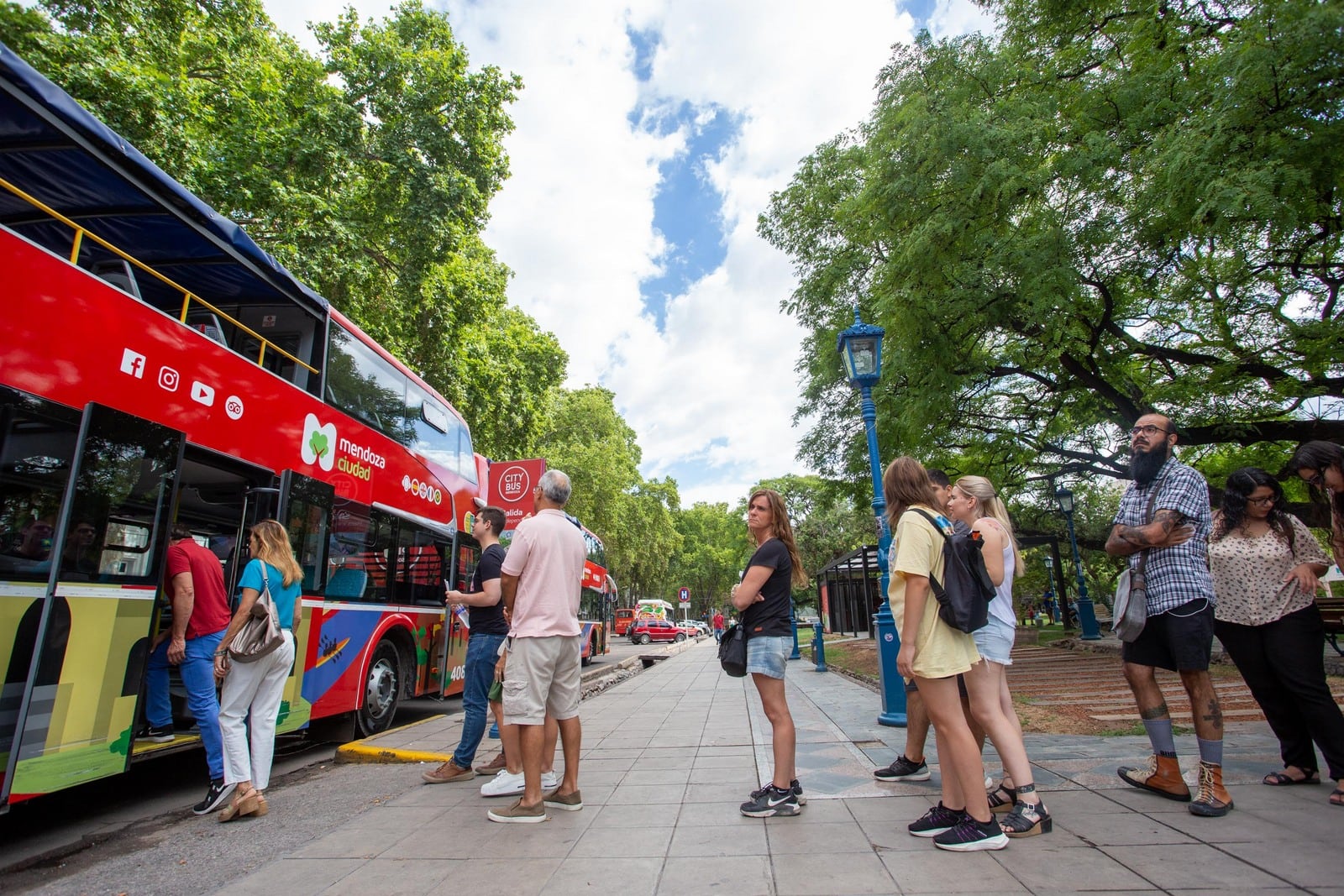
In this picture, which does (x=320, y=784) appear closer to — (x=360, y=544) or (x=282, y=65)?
(x=360, y=544)

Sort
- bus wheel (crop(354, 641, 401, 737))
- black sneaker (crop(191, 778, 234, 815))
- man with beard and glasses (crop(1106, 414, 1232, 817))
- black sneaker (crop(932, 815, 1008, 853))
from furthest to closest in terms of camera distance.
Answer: bus wheel (crop(354, 641, 401, 737)), black sneaker (crop(191, 778, 234, 815)), man with beard and glasses (crop(1106, 414, 1232, 817)), black sneaker (crop(932, 815, 1008, 853))

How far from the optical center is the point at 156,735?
502 centimetres

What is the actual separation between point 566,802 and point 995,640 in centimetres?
250

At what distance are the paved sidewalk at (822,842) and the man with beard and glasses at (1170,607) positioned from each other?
193 mm

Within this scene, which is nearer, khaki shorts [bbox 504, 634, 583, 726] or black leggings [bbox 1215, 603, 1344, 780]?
black leggings [bbox 1215, 603, 1344, 780]

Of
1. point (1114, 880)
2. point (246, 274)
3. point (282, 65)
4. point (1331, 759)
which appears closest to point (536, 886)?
point (1114, 880)

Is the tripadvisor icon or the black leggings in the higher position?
the tripadvisor icon

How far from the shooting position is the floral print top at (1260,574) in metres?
3.62

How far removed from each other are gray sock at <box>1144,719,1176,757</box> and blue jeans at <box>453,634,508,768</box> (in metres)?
3.90

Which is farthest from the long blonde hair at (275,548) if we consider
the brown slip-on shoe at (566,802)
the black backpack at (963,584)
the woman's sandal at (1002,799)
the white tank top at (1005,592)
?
the woman's sandal at (1002,799)

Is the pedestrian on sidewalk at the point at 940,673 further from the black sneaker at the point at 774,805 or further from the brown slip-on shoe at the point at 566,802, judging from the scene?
the brown slip-on shoe at the point at 566,802

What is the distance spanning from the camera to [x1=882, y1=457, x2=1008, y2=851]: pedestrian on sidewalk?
2.95m

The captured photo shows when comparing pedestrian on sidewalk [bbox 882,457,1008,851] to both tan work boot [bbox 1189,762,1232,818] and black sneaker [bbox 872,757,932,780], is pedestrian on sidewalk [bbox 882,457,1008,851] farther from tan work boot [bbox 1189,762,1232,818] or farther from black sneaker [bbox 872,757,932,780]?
tan work boot [bbox 1189,762,1232,818]

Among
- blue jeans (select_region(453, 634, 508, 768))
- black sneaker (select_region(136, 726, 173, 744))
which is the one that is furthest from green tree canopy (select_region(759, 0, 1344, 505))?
black sneaker (select_region(136, 726, 173, 744))
